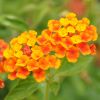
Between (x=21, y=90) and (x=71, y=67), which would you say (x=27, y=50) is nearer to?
(x=21, y=90)

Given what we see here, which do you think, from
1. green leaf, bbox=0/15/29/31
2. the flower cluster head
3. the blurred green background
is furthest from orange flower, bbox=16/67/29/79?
the blurred green background

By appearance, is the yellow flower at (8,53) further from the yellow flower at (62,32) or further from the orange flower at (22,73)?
the yellow flower at (62,32)

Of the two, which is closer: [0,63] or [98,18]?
[0,63]

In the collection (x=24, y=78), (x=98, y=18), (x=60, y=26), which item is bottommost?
(x=24, y=78)

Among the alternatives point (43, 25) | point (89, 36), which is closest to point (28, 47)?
point (89, 36)

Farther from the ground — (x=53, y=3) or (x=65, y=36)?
(x=53, y=3)

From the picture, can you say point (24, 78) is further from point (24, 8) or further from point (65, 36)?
point (24, 8)

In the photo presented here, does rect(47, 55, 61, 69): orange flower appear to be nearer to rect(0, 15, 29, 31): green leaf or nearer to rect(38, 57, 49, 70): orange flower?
rect(38, 57, 49, 70): orange flower

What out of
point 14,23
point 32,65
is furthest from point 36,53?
point 14,23
